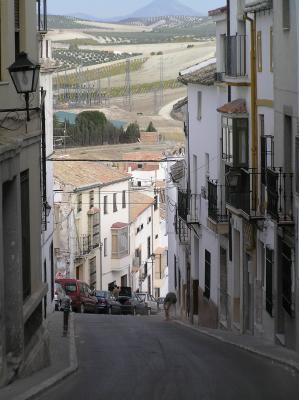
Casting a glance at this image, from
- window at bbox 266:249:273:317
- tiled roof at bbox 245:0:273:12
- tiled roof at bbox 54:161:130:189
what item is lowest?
window at bbox 266:249:273:317

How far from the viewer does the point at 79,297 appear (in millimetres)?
43250

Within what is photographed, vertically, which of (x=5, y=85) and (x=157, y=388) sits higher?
(x=5, y=85)

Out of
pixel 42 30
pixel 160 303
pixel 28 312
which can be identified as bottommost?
pixel 160 303

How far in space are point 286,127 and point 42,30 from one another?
A: 8901 mm

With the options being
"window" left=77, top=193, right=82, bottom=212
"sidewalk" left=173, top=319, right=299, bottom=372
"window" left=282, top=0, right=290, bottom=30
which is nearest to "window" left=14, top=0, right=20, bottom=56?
"window" left=282, top=0, right=290, bottom=30

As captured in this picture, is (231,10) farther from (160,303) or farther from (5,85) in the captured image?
(160,303)

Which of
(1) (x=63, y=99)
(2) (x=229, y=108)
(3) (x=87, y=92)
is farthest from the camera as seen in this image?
(3) (x=87, y=92)

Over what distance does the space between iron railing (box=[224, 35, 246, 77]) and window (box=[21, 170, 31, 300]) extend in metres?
10.9

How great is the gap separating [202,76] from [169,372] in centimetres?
1763

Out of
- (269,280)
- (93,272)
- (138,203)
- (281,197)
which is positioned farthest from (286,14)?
(138,203)

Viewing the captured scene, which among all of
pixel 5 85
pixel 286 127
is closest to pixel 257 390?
pixel 5 85

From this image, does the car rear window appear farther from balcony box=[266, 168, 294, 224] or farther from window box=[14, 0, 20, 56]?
window box=[14, 0, 20, 56]

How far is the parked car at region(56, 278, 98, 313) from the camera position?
1702 inches

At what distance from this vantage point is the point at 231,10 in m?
28.6
